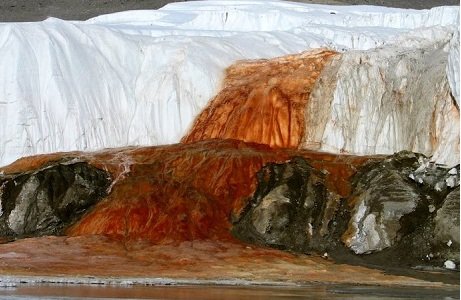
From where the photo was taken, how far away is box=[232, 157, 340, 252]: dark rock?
3616 cm

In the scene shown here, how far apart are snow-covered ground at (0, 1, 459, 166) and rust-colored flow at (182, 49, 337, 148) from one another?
64.5 inches

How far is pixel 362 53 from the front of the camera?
4491 centimetres

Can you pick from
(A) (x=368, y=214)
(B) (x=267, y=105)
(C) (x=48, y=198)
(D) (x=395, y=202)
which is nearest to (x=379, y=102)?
(B) (x=267, y=105)

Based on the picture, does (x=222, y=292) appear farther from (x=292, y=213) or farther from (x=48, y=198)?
(x=48, y=198)

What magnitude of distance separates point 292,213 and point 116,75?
16.4 meters

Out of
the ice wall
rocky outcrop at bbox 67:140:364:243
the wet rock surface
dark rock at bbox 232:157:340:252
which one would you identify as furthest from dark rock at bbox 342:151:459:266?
the ice wall

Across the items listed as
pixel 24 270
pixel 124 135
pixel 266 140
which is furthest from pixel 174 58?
pixel 24 270

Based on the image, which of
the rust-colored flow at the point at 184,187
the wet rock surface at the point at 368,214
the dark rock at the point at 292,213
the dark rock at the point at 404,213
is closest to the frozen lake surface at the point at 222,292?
the dark rock at the point at 404,213

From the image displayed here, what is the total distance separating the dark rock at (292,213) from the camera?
119 feet

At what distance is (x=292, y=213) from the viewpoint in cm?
3694

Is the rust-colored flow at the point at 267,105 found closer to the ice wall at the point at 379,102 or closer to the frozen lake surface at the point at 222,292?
the ice wall at the point at 379,102

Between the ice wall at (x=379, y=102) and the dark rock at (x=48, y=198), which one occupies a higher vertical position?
the ice wall at (x=379, y=102)

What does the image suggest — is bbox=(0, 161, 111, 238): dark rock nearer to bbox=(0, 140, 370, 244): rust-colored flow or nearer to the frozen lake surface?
bbox=(0, 140, 370, 244): rust-colored flow

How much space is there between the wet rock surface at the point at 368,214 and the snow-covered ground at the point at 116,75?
10338 millimetres
